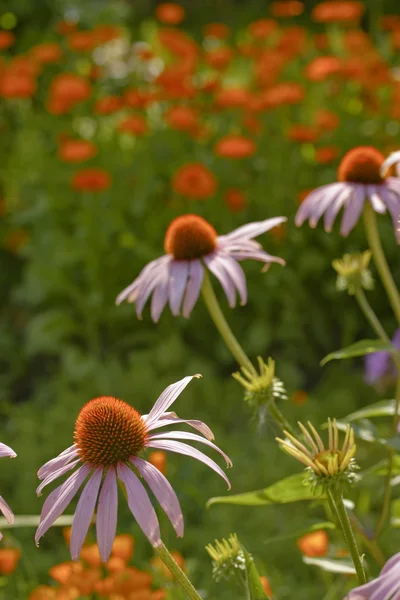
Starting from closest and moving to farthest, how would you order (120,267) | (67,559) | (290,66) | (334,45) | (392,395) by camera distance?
(67,559), (392,395), (120,267), (290,66), (334,45)

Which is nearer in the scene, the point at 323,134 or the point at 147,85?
the point at 323,134

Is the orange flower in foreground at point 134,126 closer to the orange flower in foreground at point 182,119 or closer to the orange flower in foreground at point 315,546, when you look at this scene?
the orange flower in foreground at point 182,119

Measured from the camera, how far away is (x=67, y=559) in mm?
2600

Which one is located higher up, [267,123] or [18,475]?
[267,123]

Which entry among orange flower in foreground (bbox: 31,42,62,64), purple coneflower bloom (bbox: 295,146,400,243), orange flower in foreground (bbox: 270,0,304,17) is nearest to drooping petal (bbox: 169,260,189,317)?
purple coneflower bloom (bbox: 295,146,400,243)

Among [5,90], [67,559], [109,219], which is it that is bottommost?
[67,559]

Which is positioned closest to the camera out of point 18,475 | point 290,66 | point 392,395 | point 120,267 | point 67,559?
point 67,559

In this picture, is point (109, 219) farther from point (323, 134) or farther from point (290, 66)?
point (290, 66)

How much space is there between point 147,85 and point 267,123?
4.48 feet

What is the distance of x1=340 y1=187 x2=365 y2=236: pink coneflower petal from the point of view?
1688 mm

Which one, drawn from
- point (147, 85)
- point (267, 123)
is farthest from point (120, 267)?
point (147, 85)

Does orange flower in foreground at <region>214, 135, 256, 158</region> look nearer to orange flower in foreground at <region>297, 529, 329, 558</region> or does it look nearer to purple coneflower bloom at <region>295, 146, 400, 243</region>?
purple coneflower bloom at <region>295, 146, 400, 243</region>

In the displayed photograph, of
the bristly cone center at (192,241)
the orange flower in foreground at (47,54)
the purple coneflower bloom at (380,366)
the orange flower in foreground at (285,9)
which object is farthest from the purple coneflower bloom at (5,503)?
the orange flower in foreground at (285,9)

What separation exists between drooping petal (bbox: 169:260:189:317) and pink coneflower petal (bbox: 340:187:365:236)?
1.01 feet
